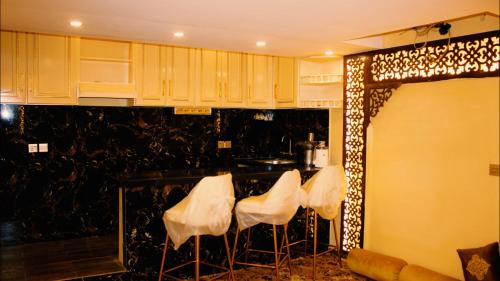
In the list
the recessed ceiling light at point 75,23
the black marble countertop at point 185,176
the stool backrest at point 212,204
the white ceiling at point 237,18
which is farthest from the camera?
the black marble countertop at point 185,176

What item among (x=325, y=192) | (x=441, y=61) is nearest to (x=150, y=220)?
(x=325, y=192)

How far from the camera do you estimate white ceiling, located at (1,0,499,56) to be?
296cm

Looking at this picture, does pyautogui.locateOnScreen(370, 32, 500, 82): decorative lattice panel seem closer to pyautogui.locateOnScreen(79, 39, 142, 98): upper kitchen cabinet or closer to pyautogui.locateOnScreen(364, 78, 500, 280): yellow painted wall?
pyautogui.locateOnScreen(364, 78, 500, 280): yellow painted wall

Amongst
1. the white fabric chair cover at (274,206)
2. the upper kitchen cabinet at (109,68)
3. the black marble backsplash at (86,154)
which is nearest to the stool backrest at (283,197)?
the white fabric chair cover at (274,206)

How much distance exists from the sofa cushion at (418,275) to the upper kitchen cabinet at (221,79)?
8.74 feet

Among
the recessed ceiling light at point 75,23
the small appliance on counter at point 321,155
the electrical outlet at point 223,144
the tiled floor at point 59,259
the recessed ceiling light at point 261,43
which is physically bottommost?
the tiled floor at point 59,259

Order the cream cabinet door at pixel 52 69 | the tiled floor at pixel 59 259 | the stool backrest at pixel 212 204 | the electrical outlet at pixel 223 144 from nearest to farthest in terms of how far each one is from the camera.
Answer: the stool backrest at pixel 212 204
the tiled floor at pixel 59 259
the cream cabinet door at pixel 52 69
the electrical outlet at pixel 223 144

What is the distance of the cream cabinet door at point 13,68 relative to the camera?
13.9 feet

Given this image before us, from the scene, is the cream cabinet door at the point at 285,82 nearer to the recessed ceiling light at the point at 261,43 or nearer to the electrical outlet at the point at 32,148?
the recessed ceiling light at the point at 261,43

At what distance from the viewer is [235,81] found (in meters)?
5.38

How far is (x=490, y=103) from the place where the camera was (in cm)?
271

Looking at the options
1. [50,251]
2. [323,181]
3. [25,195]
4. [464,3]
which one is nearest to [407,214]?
[323,181]

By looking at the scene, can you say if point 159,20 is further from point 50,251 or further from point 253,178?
point 50,251

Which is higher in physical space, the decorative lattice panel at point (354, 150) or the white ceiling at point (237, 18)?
the white ceiling at point (237, 18)
